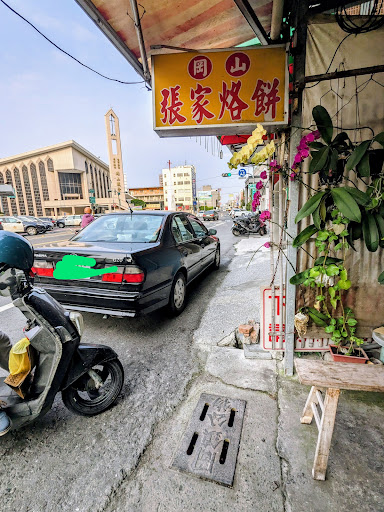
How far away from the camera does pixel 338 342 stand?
2375 mm

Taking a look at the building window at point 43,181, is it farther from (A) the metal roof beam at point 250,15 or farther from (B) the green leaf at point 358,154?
(B) the green leaf at point 358,154

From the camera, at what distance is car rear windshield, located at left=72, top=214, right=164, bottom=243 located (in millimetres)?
3519

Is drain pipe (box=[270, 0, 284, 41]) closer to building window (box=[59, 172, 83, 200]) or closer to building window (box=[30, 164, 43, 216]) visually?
building window (box=[59, 172, 83, 200])

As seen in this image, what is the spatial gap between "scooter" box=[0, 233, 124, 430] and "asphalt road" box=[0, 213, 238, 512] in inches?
7.4

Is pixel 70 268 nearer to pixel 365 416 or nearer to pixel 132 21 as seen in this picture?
pixel 132 21

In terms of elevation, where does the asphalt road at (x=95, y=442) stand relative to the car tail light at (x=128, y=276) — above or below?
below

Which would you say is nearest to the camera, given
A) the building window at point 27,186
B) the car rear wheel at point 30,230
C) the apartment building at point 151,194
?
the car rear wheel at point 30,230

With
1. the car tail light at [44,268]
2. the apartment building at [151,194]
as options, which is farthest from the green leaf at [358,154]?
the apartment building at [151,194]

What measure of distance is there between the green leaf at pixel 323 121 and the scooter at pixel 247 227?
11.8 meters

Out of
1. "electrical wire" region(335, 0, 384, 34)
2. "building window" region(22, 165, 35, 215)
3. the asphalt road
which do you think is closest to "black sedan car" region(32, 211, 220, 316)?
the asphalt road

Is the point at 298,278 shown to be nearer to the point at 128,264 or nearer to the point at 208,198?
the point at 128,264

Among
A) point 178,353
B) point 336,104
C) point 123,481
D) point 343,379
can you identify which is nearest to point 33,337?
point 123,481

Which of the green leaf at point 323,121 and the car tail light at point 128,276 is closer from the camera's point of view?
the green leaf at point 323,121

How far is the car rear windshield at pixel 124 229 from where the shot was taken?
3.52m
